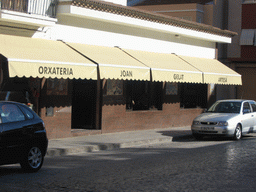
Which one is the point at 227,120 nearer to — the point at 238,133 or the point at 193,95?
the point at 238,133

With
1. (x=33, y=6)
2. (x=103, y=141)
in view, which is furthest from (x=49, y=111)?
(x=33, y=6)

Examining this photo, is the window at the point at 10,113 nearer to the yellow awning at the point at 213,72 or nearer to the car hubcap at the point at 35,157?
A: the car hubcap at the point at 35,157

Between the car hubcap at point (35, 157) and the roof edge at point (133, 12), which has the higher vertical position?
the roof edge at point (133, 12)

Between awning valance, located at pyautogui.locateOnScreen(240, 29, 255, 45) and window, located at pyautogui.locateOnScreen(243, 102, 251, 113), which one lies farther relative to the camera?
awning valance, located at pyautogui.locateOnScreen(240, 29, 255, 45)

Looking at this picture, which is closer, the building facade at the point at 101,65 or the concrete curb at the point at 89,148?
the concrete curb at the point at 89,148

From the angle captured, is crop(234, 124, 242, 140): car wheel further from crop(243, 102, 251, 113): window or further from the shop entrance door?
the shop entrance door

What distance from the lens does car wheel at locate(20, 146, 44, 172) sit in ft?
30.5

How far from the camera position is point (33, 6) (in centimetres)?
1536

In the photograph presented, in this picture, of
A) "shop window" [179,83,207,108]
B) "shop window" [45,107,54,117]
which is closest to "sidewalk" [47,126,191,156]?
"shop window" [45,107,54,117]

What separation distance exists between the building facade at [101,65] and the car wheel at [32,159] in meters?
3.68

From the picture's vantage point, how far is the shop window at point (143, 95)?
19.7 metres

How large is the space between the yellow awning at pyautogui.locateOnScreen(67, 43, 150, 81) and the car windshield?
3.13 m

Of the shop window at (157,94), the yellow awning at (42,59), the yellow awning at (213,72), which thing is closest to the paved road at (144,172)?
the yellow awning at (42,59)

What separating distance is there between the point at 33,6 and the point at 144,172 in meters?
8.30
